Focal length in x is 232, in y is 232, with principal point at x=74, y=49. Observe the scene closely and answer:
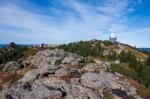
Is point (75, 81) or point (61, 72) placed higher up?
point (61, 72)

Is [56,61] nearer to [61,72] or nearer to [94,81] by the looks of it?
[61,72]

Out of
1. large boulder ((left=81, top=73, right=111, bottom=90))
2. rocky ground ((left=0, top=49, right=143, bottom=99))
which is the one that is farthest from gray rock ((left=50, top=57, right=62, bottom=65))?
large boulder ((left=81, top=73, right=111, bottom=90))

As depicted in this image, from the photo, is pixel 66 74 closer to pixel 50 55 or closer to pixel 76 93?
pixel 76 93

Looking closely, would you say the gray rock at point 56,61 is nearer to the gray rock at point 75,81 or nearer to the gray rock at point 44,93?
the gray rock at point 75,81

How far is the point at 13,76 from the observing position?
313ft

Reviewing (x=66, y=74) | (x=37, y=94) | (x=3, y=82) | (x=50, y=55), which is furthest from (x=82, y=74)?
(x=50, y=55)

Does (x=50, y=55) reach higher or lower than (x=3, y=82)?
higher

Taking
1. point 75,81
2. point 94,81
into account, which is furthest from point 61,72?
point 94,81

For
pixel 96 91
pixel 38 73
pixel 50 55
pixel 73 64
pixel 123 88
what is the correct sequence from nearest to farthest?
pixel 96 91
pixel 123 88
pixel 38 73
pixel 73 64
pixel 50 55

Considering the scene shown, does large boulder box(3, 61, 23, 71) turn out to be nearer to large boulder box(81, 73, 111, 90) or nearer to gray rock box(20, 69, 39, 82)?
gray rock box(20, 69, 39, 82)

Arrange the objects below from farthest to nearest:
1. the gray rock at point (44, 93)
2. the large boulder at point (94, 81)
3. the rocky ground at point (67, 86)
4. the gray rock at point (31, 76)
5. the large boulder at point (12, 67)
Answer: the large boulder at point (12, 67) < the gray rock at point (31, 76) < the large boulder at point (94, 81) < the rocky ground at point (67, 86) < the gray rock at point (44, 93)

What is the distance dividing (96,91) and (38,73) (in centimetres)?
2310

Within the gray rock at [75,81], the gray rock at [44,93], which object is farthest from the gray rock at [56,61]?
the gray rock at [44,93]

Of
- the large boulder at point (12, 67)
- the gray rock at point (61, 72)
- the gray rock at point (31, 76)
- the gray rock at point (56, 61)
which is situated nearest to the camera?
the gray rock at point (31, 76)
